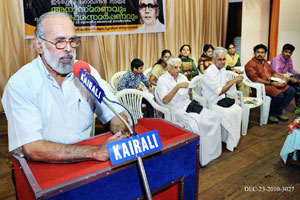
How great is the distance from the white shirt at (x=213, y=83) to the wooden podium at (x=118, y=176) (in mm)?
1944

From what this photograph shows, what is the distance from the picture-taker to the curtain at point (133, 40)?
4.09 metres

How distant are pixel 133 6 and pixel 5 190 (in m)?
3.79

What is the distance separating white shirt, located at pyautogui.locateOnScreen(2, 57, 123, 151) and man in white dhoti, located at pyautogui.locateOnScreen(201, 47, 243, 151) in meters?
1.97

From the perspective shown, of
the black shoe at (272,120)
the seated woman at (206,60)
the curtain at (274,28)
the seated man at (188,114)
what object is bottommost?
the black shoe at (272,120)

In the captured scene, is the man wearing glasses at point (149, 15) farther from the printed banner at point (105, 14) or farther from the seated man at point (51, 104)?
the seated man at point (51, 104)

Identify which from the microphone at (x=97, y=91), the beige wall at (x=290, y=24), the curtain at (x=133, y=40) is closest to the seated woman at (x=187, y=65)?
the curtain at (x=133, y=40)

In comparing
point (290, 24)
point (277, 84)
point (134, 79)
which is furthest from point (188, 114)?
point (290, 24)

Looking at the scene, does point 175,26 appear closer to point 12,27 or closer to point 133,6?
point 133,6

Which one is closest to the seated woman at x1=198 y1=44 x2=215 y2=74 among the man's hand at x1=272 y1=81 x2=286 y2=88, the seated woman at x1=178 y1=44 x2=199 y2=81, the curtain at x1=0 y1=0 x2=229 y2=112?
the seated woman at x1=178 y1=44 x2=199 y2=81

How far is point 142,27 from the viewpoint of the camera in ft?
16.6

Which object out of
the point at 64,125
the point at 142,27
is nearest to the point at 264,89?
the point at 142,27

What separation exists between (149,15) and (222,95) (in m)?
2.58

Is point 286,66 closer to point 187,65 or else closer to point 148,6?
point 187,65

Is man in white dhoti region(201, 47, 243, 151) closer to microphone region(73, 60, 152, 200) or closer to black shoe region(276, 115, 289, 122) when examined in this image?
black shoe region(276, 115, 289, 122)
